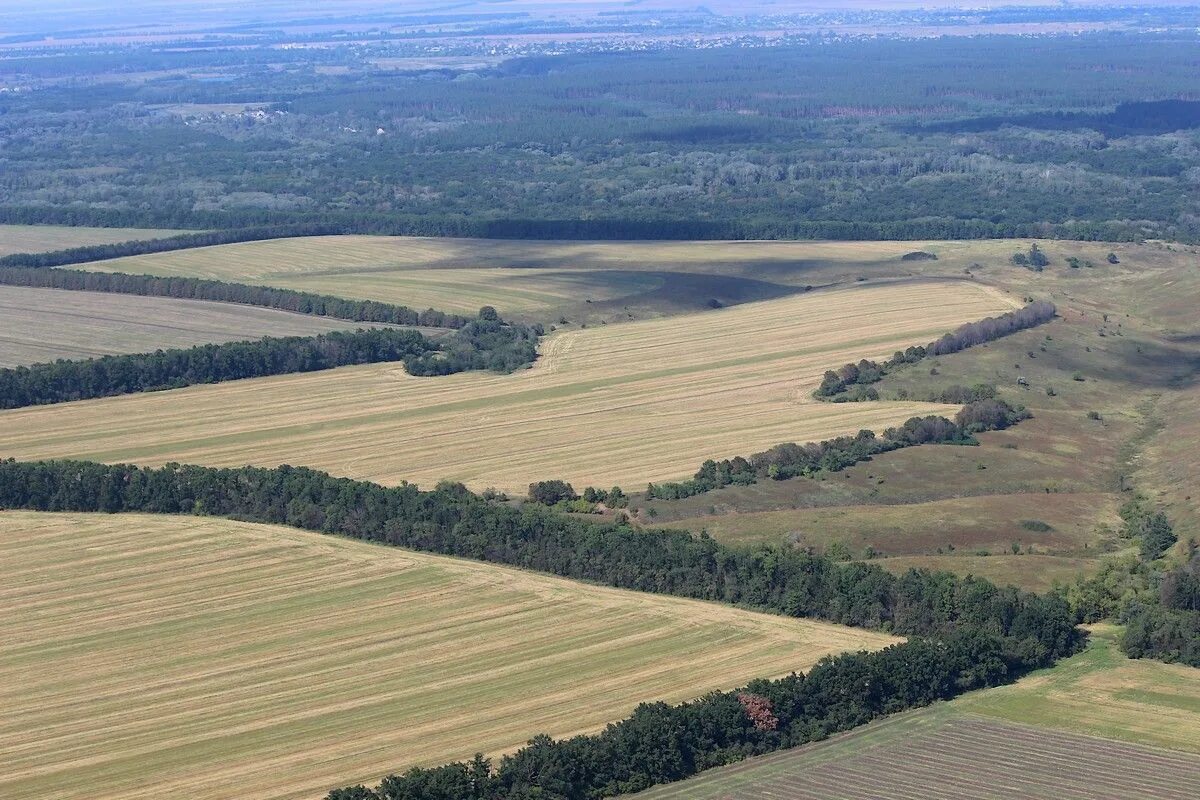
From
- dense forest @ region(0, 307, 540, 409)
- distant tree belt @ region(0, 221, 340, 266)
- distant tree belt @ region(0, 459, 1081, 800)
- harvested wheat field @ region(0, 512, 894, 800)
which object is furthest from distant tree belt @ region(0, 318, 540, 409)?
distant tree belt @ region(0, 221, 340, 266)

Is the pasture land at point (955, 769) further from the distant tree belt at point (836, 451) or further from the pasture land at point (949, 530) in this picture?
the distant tree belt at point (836, 451)

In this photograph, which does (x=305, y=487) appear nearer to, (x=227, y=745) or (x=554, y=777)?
(x=227, y=745)

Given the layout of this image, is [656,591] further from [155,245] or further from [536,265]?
[155,245]

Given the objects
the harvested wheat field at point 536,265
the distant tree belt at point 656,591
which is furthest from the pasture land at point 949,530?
the harvested wheat field at point 536,265

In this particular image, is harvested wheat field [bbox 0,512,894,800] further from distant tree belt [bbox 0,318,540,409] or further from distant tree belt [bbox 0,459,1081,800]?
distant tree belt [bbox 0,318,540,409]

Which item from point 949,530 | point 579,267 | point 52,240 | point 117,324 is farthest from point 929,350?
point 52,240

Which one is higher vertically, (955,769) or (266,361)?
(955,769)
